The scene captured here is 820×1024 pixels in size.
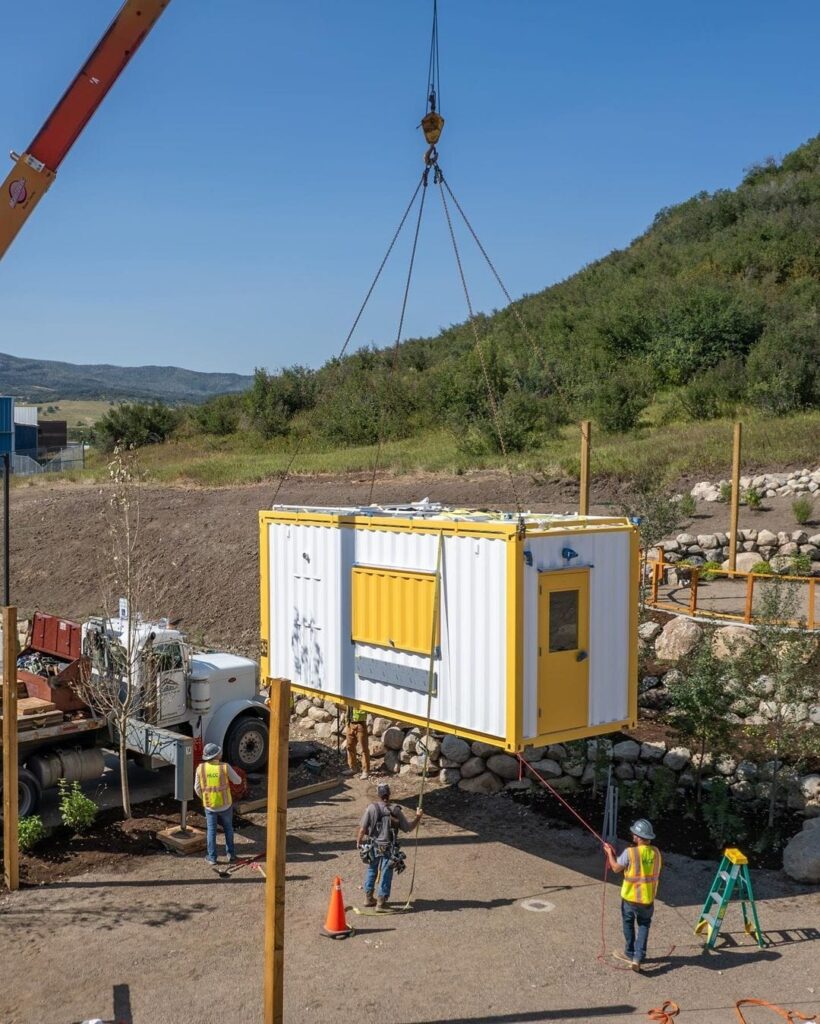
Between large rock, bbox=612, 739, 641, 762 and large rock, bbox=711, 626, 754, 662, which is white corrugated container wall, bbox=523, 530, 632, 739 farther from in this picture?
large rock, bbox=711, 626, 754, 662

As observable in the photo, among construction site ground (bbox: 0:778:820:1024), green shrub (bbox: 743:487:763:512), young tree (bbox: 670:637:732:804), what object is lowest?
construction site ground (bbox: 0:778:820:1024)

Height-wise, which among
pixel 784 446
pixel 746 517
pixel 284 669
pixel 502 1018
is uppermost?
pixel 784 446

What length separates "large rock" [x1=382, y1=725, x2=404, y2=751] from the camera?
16047 mm

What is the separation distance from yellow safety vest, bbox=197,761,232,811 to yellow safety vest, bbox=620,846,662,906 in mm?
4745

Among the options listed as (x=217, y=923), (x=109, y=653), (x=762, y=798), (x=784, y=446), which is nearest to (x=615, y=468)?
(x=784, y=446)

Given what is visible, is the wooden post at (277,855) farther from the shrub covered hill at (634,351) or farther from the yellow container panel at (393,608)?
the shrub covered hill at (634,351)

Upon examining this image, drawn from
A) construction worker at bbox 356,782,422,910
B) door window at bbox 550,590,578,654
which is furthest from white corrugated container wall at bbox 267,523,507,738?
construction worker at bbox 356,782,422,910

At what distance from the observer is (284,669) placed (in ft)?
44.6

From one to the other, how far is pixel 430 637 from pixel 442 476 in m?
21.2

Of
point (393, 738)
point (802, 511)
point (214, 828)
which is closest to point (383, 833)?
point (214, 828)

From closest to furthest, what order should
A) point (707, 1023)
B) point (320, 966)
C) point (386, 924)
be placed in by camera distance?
point (707, 1023), point (320, 966), point (386, 924)

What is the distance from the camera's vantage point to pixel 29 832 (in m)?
12.4

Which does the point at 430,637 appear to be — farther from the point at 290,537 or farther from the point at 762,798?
the point at 762,798

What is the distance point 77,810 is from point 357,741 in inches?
172
